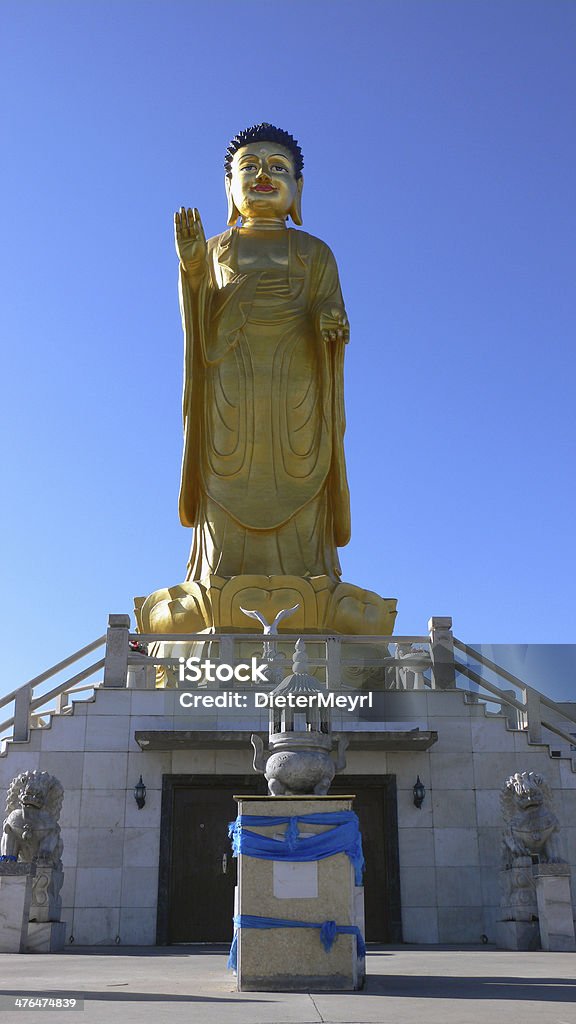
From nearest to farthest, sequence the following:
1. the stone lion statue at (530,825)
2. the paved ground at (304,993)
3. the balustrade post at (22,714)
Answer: the paved ground at (304,993)
the stone lion statue at (530,825)
the balustrade post at (22,714)

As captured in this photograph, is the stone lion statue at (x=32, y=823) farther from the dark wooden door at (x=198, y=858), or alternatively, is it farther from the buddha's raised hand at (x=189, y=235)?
the buddha's raised hand at (x=189, y=235)

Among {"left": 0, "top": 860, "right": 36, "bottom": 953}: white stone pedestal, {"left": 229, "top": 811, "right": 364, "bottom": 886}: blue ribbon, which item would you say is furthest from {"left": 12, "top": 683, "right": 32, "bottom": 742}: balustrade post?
{"left": 229, "top": 811, "right": 364, "bottom": 886}: blue ribbon

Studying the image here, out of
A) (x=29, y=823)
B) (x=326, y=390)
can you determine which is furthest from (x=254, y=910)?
(x=326, y=390)

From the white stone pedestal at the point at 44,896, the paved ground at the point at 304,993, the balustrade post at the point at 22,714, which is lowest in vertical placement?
the paved ground at the point at 304,993

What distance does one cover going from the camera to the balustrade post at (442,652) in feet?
36.2

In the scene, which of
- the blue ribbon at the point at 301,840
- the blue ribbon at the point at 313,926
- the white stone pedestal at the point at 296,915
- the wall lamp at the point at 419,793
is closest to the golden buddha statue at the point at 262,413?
the wall lamp at the point at 419,793

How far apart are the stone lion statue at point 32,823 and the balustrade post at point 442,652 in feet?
13.8

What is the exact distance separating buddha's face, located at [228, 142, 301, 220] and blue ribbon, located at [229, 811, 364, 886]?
42.9 feet

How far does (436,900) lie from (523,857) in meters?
1.48

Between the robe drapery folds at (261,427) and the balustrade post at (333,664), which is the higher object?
the robe drapery folds at (261,427)

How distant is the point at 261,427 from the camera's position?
599 inches

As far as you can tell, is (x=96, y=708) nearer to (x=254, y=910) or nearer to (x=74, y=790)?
(x=74, y=790)

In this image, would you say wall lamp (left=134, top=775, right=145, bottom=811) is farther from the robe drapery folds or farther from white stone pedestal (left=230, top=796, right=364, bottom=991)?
white stone pedestal (left=230, top=796, right=364, bottom=991)

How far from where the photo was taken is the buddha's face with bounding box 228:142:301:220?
16719 millimetres
